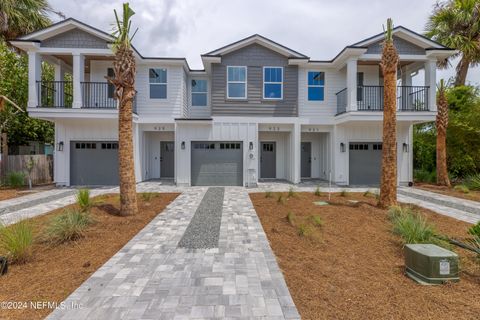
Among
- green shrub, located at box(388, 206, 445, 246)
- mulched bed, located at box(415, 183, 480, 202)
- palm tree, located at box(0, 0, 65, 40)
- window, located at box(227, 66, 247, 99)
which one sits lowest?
mulched bed, located at box(415, 183, 480, 202)

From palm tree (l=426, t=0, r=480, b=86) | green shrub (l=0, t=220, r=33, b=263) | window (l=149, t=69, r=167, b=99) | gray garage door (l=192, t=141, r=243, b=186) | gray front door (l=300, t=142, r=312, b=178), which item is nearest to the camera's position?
green shrub (l=0, t=220, r=33, b=263)

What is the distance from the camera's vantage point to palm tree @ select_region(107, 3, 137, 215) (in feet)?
22.1

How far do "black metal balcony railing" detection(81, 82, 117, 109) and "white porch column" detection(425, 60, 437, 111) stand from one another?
50.8 ft

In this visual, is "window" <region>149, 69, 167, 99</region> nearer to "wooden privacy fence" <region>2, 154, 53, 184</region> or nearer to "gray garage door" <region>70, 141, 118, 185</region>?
"gray garage door" <region>70, 141, 118, 185</region>

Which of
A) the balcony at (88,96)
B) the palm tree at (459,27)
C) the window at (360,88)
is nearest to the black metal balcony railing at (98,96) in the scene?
the balcony at (88,96)

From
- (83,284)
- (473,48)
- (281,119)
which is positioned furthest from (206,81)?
(473,48)

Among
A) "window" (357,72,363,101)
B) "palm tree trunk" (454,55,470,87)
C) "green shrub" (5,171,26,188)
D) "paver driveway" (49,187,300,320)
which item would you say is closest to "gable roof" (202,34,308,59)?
"window" (357,72,363,101)

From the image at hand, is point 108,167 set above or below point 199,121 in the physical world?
below

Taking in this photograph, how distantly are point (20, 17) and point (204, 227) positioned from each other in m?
14.9

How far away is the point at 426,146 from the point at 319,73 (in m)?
8.31

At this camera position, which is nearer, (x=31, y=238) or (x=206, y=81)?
(x=31, y=238)

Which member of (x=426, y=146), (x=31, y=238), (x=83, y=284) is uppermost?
(x=426, y=146)

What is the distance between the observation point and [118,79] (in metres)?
6.82

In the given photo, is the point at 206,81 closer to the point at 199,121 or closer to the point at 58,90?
the point at 199,121
